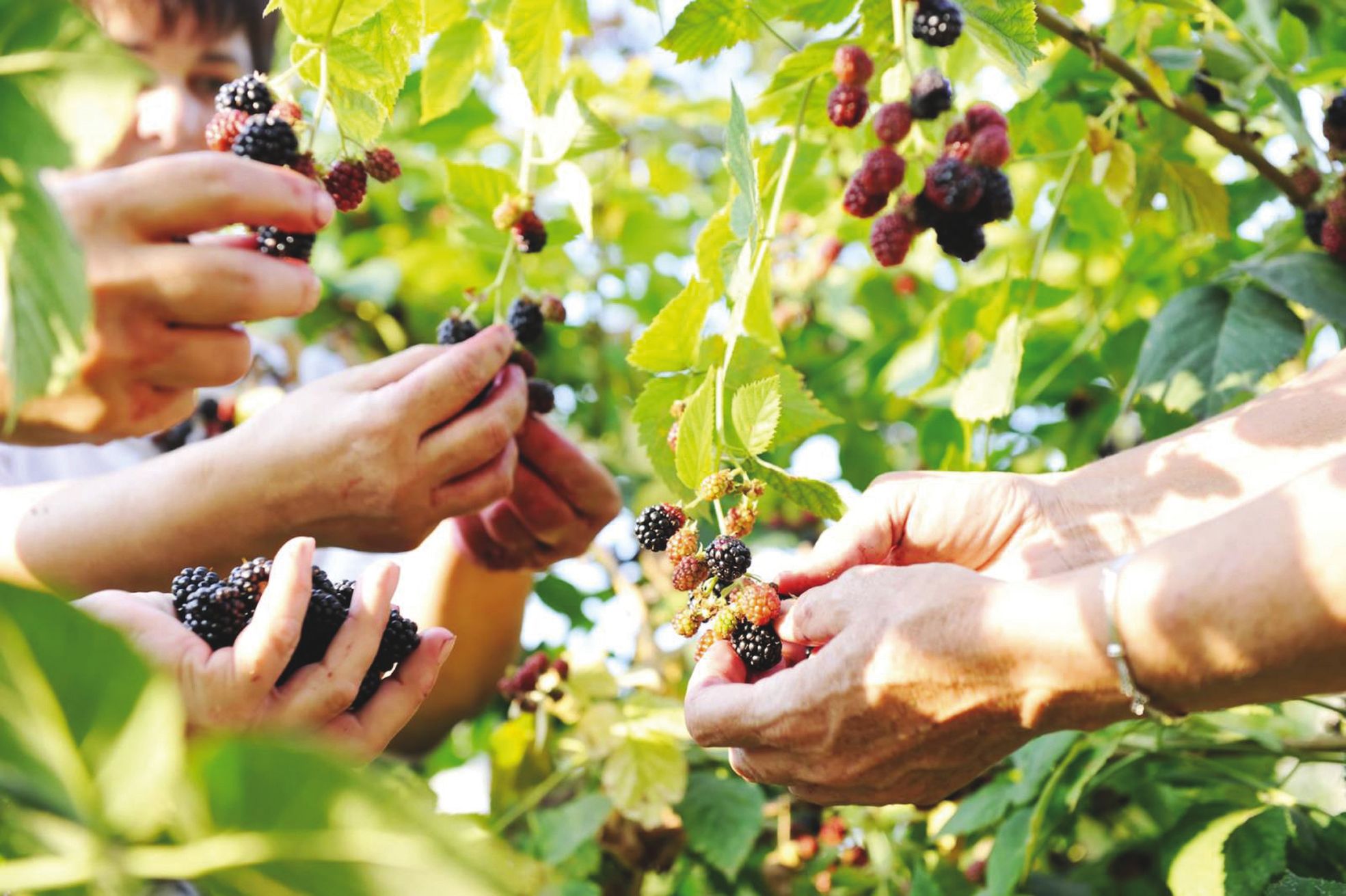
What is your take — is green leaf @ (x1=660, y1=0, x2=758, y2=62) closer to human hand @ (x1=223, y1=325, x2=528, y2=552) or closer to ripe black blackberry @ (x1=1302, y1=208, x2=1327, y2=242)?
human hand @ (x1=223, y1=325, x2=528, y2=552)

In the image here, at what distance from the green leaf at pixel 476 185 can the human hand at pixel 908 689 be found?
0.75 meters

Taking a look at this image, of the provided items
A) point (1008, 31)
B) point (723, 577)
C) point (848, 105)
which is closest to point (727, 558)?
point (723, 577)

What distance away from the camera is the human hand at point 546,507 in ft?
5.68

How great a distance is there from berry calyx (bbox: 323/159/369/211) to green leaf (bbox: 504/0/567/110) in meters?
0.22

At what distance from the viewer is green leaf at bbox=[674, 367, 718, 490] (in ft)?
3.61

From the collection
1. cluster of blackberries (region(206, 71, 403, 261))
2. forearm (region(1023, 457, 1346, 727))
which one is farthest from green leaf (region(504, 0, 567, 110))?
forearm (region(1023, 457, 1346, 727))

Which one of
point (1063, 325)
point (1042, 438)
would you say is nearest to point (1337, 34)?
point (1063, 325)

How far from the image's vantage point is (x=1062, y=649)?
2.91 ft

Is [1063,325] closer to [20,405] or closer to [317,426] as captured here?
[317,426]

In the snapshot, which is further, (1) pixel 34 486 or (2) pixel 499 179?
(1) pixel 34 486

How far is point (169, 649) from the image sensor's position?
3.22 ft

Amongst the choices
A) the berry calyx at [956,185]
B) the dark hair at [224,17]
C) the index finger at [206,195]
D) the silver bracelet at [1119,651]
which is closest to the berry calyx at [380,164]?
the index finger at [206,195]

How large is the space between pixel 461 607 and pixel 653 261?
100cm

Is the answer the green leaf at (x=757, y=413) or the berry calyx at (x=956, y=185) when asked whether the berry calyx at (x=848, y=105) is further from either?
the green leaf at (x=757, y=413)
